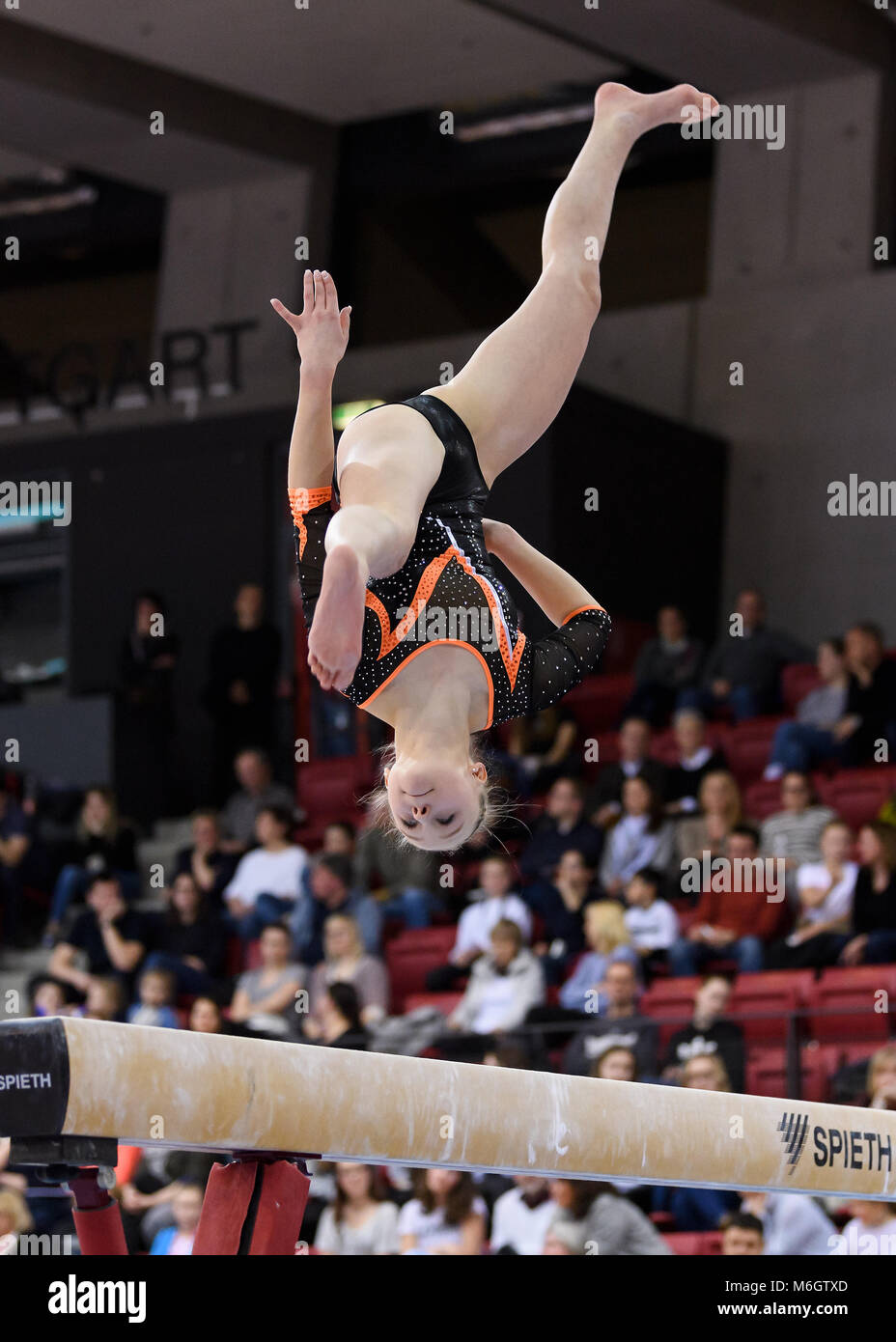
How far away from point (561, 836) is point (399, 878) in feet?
3.07

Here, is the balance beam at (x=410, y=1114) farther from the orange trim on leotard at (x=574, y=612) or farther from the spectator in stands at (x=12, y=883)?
the spectator in stands at (x=12, y=883)

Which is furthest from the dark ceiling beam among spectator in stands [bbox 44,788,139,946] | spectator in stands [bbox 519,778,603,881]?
spectator in stands [bbox 519,778,603,881]

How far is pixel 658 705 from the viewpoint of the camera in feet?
36.9

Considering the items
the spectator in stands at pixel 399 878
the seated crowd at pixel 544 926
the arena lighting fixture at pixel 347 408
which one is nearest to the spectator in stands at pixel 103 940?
the seated crowd at pixel 544 926

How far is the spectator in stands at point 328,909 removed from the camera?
364 inches

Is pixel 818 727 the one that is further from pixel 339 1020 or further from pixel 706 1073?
pixel 706 1073

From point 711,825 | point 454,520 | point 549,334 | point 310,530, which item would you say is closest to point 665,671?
point 711,825

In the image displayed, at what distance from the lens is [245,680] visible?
12.0 metres

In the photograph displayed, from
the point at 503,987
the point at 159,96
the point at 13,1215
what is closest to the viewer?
the point at 13,1215

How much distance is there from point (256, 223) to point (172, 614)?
3012 mm

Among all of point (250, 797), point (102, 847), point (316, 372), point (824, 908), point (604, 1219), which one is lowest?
point (604, 1219)

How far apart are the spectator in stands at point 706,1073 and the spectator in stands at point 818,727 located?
3.19 metres
